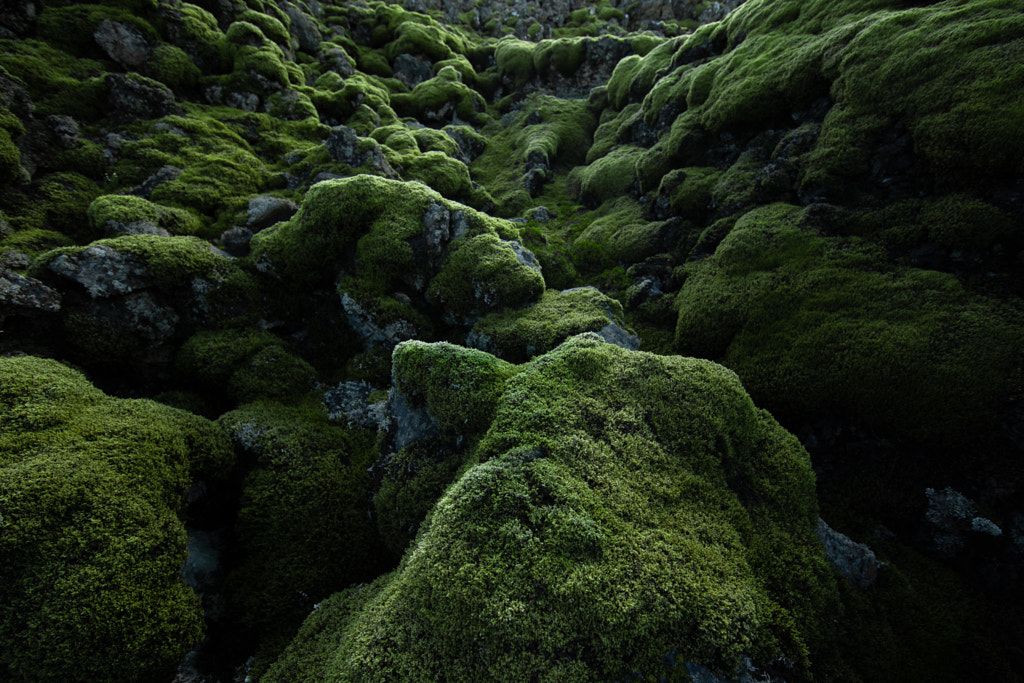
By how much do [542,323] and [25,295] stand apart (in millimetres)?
10209

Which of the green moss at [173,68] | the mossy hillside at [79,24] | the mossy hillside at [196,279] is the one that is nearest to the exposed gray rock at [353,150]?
the mossy hillside at [196,279]

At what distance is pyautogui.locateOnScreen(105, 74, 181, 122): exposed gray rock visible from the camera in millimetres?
13430

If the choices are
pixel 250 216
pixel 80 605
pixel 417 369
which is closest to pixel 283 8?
pixel 250 216

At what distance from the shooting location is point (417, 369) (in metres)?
6.51

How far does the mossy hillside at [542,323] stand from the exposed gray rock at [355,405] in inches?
116

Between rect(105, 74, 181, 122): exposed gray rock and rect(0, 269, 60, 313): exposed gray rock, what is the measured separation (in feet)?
33.0

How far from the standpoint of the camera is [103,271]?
797 cm

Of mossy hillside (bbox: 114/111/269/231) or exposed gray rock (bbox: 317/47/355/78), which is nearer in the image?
mossy hillside (bbox: 114/111/269/231)

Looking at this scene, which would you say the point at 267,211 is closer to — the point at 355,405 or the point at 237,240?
the point at 237,240

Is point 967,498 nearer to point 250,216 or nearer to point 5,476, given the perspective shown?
point 5,476

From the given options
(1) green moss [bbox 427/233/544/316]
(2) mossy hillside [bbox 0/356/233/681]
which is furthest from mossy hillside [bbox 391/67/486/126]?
(2) mossy hillside [bbox 0/356/233/681]

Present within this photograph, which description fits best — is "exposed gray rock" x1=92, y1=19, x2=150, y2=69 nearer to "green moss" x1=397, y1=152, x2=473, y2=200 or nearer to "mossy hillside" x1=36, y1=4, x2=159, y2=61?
"mossy hillside" x1=36, y1=4, x2=159, y2=61

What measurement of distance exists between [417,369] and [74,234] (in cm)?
1098

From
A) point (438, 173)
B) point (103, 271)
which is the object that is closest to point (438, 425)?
point (103, 271)
